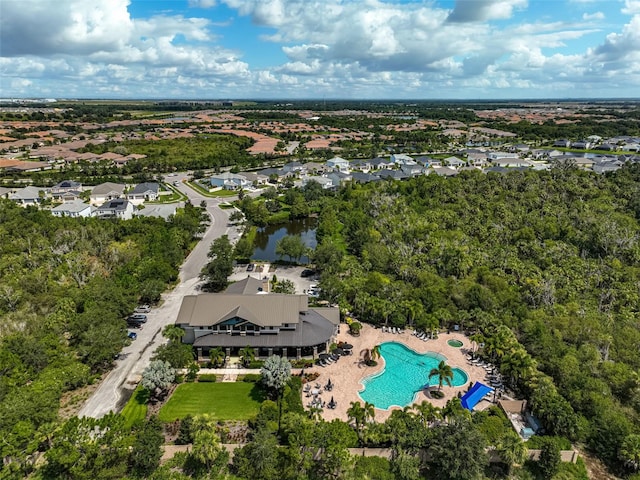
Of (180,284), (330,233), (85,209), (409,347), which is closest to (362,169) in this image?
(330,233)

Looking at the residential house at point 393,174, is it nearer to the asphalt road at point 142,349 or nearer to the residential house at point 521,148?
the residential house at point 521,148

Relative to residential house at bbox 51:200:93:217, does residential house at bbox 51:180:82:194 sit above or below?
above

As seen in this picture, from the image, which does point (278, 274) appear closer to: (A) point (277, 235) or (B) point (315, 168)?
(A) point (277, 235)

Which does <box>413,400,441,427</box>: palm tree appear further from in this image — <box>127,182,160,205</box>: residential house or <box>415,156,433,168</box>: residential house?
<box>415,156,433,168</box>: residential house

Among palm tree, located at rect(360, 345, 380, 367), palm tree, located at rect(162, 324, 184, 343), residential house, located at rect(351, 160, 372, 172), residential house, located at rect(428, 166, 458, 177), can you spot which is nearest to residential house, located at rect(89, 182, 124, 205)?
residential house, located at rect(351, 160, 372, 172)

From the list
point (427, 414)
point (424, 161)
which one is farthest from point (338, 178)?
point (427, 414)

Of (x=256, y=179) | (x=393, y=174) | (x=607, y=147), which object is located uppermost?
(x=607, y=147)

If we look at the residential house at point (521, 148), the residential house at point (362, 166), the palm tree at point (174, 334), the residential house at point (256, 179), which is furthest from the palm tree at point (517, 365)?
the residential house at point (521, 148)
